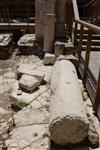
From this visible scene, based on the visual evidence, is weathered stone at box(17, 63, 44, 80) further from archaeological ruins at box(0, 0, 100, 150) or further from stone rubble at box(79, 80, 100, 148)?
stone rubble at box(79, 80, 100, 148)

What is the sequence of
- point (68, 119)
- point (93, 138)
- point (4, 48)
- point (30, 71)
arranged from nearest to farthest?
point (68, 119) < point (93, 138) < point (30, 71) < point (4, 48)

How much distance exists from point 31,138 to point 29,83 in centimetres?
159

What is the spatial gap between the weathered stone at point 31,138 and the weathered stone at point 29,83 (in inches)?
49.9

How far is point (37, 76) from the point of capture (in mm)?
4746

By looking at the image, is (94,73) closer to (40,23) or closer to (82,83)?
(82,83)

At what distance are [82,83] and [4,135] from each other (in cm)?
181

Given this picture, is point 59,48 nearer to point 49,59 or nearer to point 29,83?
point 49,59

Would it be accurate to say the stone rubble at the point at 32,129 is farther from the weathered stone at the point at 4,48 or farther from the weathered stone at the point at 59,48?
the weathered stone at the point at 4,48

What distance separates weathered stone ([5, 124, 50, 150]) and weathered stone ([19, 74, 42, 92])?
1267mm

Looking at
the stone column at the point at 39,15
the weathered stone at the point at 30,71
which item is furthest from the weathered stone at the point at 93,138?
the stone column at the point at 39,15

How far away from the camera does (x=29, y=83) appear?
455cm

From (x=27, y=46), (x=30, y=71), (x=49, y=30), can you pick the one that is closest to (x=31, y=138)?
(x=30, y=71)

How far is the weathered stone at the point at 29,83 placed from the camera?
14.9 ft

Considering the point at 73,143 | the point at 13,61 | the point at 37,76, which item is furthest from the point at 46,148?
the point at 13,61
